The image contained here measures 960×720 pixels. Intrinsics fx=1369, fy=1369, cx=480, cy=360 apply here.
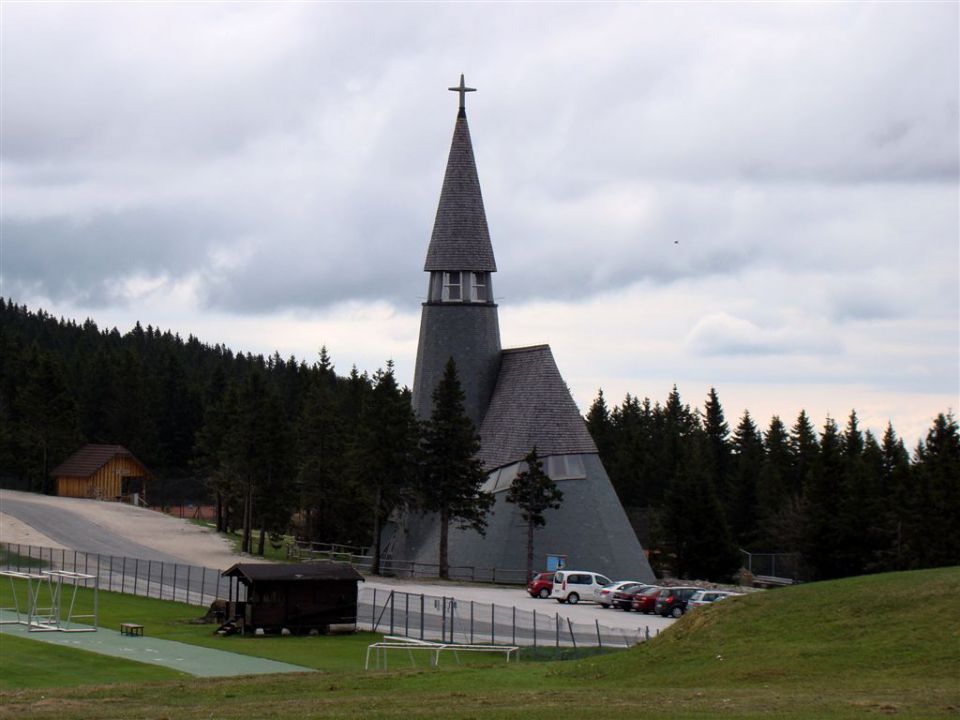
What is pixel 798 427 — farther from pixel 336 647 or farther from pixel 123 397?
pixel 336 647

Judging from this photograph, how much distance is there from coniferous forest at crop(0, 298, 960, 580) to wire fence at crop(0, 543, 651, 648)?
10523 millimetres

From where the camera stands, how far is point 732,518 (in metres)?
104

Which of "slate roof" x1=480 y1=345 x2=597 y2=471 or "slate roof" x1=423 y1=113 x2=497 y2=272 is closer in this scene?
"slate roof" x1=480 y1=345 x2=597 y2=471

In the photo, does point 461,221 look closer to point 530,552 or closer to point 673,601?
point 530,552

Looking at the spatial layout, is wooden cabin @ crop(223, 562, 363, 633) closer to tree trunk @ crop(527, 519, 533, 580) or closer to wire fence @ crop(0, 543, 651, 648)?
wire fence @ crop(0, 543, 651, 648)

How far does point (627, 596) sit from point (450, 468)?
1366cm

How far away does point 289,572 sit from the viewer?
45031mm

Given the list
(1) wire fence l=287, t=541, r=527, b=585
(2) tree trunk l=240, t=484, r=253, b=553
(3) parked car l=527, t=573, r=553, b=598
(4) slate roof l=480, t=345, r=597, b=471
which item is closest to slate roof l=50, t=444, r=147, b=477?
(2) tree trunk l=240, t=484, r=253, b=553

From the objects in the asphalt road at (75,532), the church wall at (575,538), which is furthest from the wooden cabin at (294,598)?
the asphalt road at (75,532)

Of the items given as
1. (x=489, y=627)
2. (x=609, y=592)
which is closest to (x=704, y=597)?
(x=609, y=592)

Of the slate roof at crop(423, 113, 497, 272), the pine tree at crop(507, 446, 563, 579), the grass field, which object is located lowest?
the grass field

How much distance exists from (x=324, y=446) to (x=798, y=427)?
61450 millimetres

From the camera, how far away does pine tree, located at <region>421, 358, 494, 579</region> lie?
63531 millimetres

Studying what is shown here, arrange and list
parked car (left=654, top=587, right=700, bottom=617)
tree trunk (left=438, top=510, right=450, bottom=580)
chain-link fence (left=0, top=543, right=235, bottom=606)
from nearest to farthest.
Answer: parked car (left=654, top=587, right=700, bottom=617) → chain-link fence (left=0, top=543, right=235, bottom=606) → tree trunk (left=438, top=510, right=450, bottom=580)
